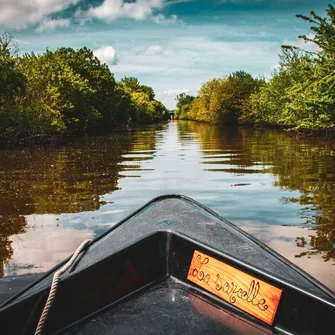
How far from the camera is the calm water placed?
5.59 metres

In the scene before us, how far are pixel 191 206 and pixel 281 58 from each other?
39.0m

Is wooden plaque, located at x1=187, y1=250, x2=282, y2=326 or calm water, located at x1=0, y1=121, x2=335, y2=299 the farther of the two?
calm water, located at x1=0, y1=121, x2=335, y2=299

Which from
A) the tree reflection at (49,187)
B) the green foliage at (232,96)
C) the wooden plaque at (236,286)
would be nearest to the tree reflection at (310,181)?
the wooden plaque at (236,286)

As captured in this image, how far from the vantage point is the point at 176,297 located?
2635mm

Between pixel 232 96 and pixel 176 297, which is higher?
pixel 232 96

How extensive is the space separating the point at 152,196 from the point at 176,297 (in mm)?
6582

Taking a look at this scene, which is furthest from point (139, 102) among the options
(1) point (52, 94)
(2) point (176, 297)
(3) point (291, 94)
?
(2) point (176, 297)

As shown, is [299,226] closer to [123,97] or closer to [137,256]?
[137,256]

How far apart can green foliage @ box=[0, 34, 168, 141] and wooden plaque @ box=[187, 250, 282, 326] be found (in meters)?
23.1

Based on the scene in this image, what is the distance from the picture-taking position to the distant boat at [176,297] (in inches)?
93.0

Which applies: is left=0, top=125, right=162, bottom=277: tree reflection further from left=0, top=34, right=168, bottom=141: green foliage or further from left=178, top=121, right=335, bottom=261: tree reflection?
left=0, top=34, right=168, bottom=141: green foliage

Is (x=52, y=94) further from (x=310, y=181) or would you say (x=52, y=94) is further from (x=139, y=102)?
(x=139, y=102)

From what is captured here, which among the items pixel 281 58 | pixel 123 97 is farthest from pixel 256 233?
pixel 123 97

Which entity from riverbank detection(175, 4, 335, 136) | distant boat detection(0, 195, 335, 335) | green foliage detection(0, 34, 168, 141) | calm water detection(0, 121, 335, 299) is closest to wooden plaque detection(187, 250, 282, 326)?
distant boat detection(0, 195, 335, 335)
